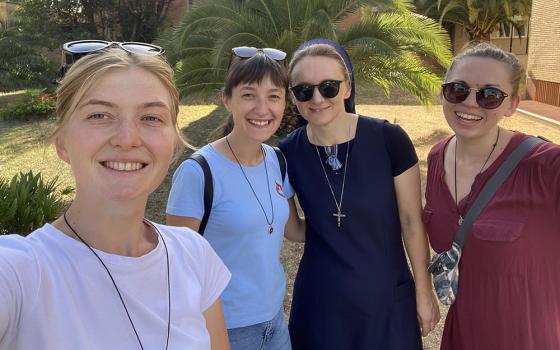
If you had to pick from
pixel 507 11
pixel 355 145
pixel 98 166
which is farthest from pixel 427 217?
pixel 507 11

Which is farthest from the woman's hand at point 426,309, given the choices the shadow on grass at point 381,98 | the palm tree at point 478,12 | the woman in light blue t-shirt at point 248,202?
the palm tree at point 478,12

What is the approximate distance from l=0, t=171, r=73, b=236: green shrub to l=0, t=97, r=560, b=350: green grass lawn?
120 centimetres

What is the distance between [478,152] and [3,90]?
62.8ft

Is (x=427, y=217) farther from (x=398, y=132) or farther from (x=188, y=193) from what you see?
(x=188, y=193)

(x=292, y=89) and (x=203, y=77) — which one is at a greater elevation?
(x=292, y=89)

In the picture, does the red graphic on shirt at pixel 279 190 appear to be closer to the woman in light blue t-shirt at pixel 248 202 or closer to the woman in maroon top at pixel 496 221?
the woman in light blue t-shirt at pixel 248 202

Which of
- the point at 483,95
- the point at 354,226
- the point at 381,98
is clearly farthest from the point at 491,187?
the point at 381,98

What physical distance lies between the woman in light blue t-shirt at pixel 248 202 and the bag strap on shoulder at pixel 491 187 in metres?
0.79

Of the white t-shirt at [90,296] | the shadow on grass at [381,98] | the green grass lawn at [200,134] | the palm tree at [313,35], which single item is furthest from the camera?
the shadow on grass at [381,98]

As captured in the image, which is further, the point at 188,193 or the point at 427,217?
the point at 427,217

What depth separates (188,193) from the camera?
2.13 m

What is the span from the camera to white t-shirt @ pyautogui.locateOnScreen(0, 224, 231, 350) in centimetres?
110

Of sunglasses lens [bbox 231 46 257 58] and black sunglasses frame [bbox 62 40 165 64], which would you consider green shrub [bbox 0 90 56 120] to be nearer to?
sunglasses lens [bbox 231 46 257 58]

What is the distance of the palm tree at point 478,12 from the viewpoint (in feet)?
67.5
